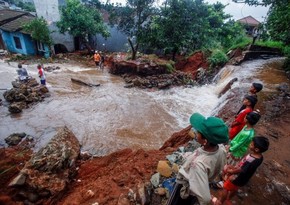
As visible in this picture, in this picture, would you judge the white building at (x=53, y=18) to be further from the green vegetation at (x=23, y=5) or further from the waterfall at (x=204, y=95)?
the waterfall at (x=204, y=95)

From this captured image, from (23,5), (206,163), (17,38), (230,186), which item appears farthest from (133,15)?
(23,5)

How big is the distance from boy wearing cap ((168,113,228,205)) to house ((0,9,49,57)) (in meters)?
21.7

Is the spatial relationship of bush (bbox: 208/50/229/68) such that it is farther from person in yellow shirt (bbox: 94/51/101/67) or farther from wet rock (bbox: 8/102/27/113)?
wet rock (bbox: 8/102/27/113)

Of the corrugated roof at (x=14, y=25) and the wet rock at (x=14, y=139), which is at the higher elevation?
the corrugated roof at (x=14, y=25)

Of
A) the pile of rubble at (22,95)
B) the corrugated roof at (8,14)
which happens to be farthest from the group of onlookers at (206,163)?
the corrugated roof at (8,14)

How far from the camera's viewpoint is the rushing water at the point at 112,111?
309 inches

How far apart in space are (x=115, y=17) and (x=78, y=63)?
20.6 feet

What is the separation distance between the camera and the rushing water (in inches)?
309

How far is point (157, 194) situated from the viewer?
11.8 ft

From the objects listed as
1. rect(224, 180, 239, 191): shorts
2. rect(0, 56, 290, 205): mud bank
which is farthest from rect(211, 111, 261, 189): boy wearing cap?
rect(0, 56, 290, 205): mud bank

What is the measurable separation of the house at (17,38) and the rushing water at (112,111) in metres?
6.55

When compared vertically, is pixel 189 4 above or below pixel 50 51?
above

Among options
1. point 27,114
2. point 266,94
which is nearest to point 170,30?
point 266,94

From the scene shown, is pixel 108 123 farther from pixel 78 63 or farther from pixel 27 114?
pixel 78 63
